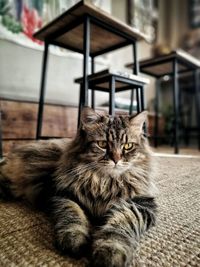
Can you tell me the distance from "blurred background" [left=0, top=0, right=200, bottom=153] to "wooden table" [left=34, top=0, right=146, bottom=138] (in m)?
0.32

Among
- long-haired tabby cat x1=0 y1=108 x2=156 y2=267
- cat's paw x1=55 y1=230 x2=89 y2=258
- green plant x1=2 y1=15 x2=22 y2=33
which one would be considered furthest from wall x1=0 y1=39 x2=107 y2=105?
Result: cat's paw x1=55 y1=230 x2=89 y2=258

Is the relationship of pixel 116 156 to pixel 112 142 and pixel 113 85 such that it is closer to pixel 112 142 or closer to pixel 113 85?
pixel 112 142

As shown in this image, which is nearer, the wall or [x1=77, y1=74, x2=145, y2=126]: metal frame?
[x1=77, y1=74, x2=145, y2=126]: metal frame

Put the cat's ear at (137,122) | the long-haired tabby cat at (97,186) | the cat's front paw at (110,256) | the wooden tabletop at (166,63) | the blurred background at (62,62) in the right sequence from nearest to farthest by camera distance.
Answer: the cat's front paw at (110,256)
the long-haired tabby cat at (97,186)
the cat's ear at (137,122)
the blurred background at (62,62)
the wooden tabletop at (166,63)

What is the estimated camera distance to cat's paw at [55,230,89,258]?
50 centimetres

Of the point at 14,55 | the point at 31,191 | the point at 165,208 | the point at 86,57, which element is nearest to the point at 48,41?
the point at 86,57

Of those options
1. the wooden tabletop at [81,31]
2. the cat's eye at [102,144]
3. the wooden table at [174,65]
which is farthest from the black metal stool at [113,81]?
the wooden table at [174,65]

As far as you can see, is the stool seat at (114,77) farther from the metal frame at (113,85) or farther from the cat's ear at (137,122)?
the cat's ear at (137,122)

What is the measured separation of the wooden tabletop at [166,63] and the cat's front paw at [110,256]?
6.58 feet

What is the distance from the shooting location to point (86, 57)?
144cm

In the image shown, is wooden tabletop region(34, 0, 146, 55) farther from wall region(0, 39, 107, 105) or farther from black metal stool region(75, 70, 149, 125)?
wall region(0, 39, 107, 105)

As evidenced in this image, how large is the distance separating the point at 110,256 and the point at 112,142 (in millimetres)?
316

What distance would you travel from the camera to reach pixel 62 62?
9.02 feet

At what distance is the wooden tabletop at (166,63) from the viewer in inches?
85.6
